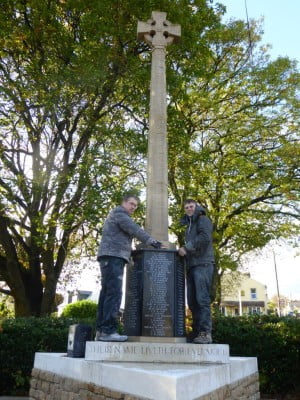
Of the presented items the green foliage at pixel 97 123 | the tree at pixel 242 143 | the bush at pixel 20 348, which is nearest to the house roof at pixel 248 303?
the tree at pixel 242 143

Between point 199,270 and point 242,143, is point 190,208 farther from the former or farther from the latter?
point 242,143

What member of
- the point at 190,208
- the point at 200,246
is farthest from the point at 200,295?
the point at 190,208

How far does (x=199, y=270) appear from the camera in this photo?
595cm

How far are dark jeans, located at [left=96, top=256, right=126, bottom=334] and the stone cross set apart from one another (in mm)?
1130

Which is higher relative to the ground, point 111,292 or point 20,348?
point 111,292

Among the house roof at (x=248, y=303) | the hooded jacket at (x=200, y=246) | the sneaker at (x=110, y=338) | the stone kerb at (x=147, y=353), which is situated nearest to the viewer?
the stone kerb at (x=147, y=353)

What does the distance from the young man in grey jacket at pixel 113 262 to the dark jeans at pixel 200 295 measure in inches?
38.0

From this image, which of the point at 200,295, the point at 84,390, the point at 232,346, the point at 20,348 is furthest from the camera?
the point at 232,346

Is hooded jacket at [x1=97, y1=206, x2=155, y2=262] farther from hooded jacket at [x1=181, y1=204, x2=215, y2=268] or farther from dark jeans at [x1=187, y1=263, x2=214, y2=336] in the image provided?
dark jeans at [x1=187, y1=263, x2=214, y2=336]

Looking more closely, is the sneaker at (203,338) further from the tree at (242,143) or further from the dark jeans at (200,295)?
the tree at (242,143)

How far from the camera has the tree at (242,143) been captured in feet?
51.7

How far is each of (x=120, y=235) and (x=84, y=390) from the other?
2.11 m

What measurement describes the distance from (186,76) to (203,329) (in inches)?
371

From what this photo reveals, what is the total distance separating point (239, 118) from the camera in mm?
16359
